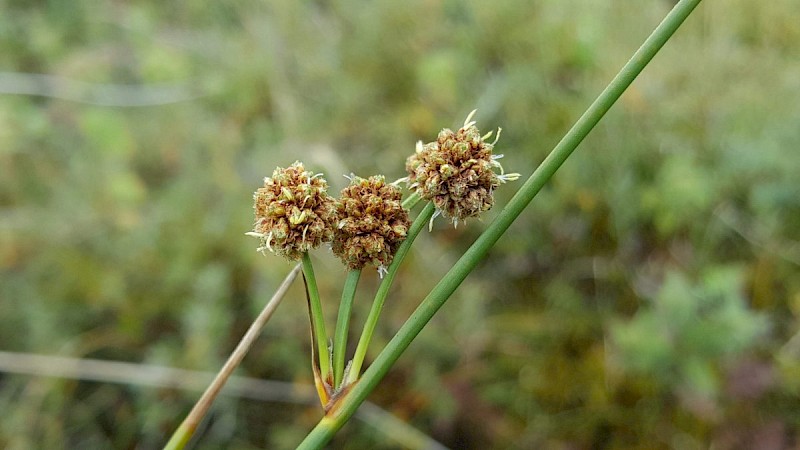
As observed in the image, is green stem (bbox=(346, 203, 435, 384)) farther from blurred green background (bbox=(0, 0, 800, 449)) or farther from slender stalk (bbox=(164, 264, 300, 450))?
blurred green background (bbox=(0, 0, 800, 449))

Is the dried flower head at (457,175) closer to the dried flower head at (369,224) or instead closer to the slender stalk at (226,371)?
the dried flower head at (369,224)

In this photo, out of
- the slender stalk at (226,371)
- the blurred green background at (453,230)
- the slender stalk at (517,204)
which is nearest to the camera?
the slender stalk at (517,204)

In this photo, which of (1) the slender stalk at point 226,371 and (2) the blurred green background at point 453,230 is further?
(2) the blurred green background at point 453,230

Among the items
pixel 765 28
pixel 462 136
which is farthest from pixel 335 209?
pixel 765 28

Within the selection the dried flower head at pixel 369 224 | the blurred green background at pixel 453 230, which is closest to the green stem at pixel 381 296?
the dried flower head at pixel 369 224

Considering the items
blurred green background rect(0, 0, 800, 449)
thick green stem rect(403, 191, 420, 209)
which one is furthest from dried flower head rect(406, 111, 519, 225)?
blurred green background rect(0, 0, 800, 449)

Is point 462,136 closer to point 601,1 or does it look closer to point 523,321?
point 523,321
